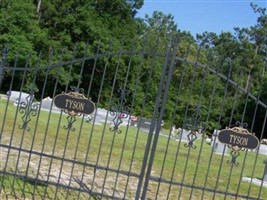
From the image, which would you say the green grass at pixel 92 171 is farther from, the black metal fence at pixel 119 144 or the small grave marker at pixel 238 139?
the small grave marker at pixel 238 139

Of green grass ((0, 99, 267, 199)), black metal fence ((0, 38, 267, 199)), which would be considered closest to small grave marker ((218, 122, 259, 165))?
black metal fence ((0, 38, 267, 199))

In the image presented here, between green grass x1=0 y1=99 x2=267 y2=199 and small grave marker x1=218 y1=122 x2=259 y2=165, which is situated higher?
small grave marker x1=218 y1=122 x2=259 y2=165

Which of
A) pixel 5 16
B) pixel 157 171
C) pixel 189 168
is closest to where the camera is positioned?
pixel 157 171

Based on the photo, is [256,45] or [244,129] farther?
[256,45]

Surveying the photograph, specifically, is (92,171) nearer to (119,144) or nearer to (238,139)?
(238,139)

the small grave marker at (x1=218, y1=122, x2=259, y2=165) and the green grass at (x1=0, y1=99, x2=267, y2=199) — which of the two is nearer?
the small grave marker at (x1=218, y1=122, x2=259, y2=165)

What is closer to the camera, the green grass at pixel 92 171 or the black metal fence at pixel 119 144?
the black metal fence at pixel 119 144

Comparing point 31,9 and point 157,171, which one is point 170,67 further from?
point 31,9

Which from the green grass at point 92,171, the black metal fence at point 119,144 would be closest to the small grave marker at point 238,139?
the black metal fence at point 119,144

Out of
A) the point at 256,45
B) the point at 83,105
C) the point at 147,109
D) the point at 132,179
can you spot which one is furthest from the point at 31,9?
the point at 83,105

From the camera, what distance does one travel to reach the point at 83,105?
6.77 meters

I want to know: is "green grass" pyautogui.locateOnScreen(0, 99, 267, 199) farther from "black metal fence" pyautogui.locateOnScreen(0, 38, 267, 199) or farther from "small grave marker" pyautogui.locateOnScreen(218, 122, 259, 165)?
"small grave marker" pyautogui.locateOnScreen(218, 122, 259, 165)

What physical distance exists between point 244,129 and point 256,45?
52.2 m

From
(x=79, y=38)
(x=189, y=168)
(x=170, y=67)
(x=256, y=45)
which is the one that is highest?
(x=256, y=45)
